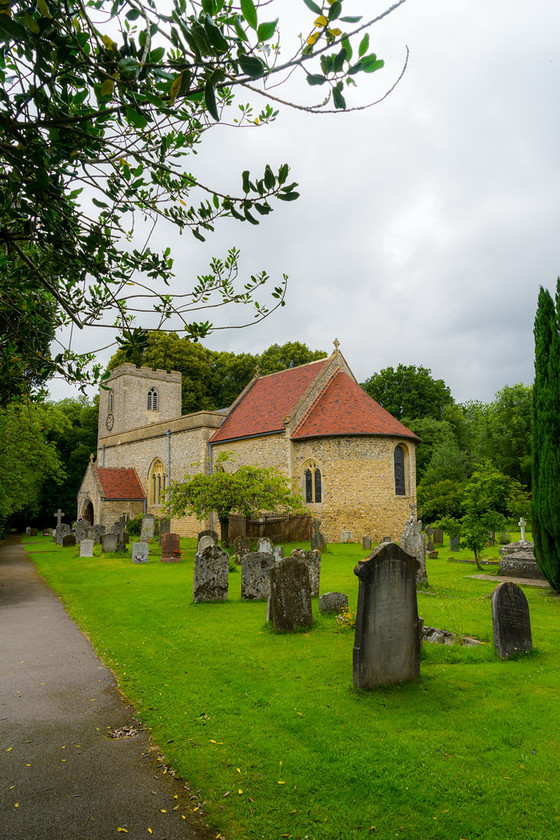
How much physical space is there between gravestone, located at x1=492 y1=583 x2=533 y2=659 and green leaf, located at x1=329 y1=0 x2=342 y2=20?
20.2 feet

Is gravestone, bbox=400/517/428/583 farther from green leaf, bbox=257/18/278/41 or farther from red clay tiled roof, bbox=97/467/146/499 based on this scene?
red clay tiled roof, bbox=97/467/146/499

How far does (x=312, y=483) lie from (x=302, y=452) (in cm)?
152

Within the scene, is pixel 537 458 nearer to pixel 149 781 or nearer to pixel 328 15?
pixel 149 781

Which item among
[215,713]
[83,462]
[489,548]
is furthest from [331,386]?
[83,462]

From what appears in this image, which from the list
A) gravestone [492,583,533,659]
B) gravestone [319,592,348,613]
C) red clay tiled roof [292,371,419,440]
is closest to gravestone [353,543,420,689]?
gravestone [492,583,533,659]

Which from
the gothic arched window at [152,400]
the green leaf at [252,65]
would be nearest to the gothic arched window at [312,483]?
the gothic arched window at [152,400]

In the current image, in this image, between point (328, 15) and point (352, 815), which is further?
point (352, 815)

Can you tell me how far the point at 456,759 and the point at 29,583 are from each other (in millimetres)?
13388

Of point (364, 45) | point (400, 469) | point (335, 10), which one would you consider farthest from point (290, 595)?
point (400, 469)

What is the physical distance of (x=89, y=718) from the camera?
4.96 meters

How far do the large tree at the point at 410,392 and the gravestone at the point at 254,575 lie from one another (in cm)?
3892

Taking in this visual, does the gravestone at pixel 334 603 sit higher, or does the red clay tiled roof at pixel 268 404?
the red clay tiled roof at pixel 268 404

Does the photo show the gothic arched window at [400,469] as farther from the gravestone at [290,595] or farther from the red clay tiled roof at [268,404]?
the gravestone at [290,595]

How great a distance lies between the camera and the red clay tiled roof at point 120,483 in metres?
31.6
